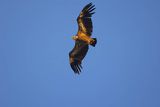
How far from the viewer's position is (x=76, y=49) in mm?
46281

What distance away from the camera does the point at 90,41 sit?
45.1 meters

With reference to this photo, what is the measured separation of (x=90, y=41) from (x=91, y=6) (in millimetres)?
2000

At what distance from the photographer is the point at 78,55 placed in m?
46.2

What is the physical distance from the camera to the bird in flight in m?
Result: 45.2

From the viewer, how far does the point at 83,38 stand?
45.6 metres

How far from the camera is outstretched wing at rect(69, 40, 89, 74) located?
151 ft

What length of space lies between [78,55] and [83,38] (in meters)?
1.20

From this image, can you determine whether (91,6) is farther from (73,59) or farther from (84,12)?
(73,59)

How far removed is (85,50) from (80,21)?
175 centimetres

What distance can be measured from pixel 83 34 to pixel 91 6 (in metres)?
1.69

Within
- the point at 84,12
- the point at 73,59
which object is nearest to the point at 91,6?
the point at 84,12

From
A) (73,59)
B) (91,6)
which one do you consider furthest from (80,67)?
(91,6)

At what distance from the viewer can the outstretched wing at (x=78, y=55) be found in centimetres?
4594

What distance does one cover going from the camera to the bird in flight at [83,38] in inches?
1779
